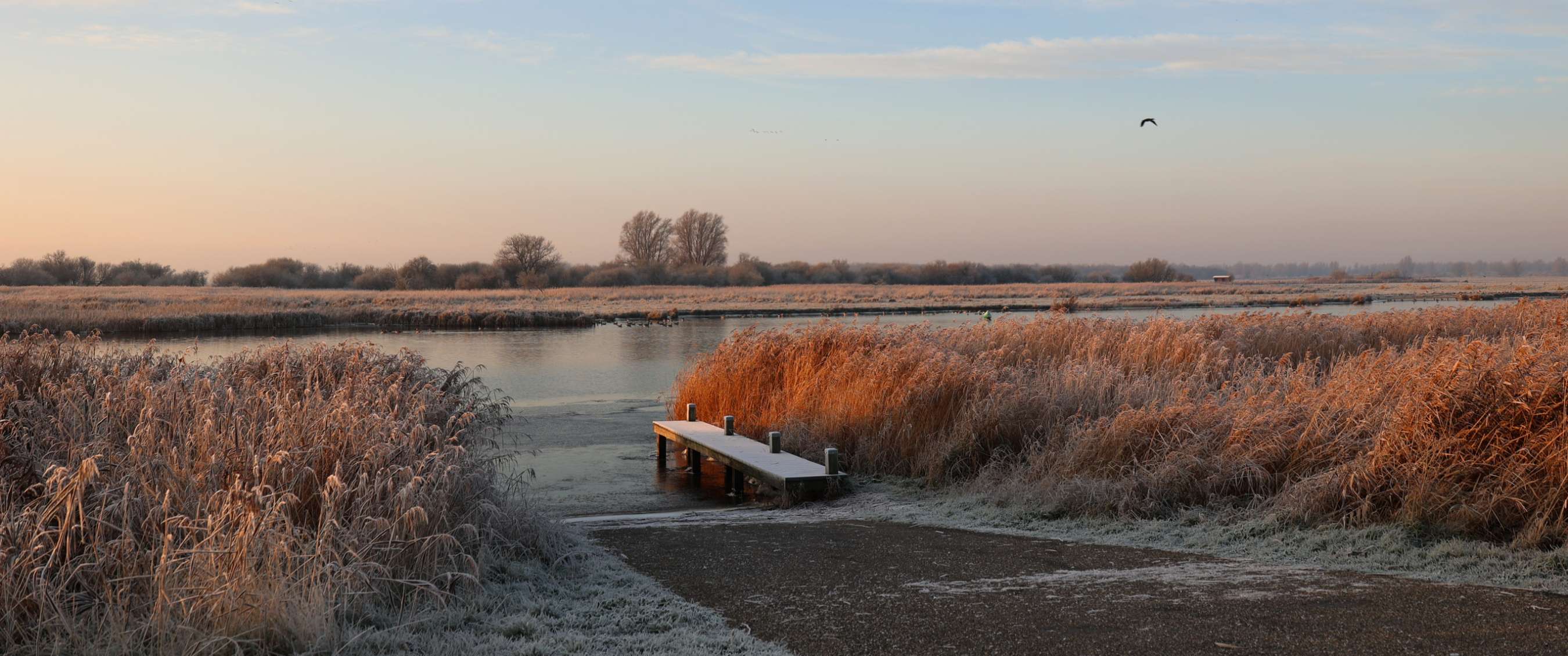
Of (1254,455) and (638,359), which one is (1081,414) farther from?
(638,359)

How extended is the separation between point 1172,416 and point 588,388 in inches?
561

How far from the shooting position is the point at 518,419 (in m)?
16.7

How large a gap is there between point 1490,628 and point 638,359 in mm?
23747

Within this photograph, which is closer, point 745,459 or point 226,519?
point 226,519

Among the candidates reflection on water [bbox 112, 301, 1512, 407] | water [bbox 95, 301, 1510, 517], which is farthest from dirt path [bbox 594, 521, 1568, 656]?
reflection on water [bbox 112, 301, 1512, 407]

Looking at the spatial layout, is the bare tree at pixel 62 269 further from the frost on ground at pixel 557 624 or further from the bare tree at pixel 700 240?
the frost on ground at pixel 557 624

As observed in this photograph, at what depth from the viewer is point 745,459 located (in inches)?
405

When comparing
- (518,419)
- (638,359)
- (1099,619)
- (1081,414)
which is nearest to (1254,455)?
(1081,414)

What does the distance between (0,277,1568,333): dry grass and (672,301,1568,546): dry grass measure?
15913 mm

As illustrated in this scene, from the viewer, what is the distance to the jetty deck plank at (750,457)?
952 centimetres

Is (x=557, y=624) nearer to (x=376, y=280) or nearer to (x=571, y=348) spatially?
(x=571, y=348)

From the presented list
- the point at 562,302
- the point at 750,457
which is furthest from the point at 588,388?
the point at 562,302

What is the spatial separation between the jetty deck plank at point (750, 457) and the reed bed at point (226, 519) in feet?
8.53

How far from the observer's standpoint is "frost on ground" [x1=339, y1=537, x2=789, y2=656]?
16.3 feet
